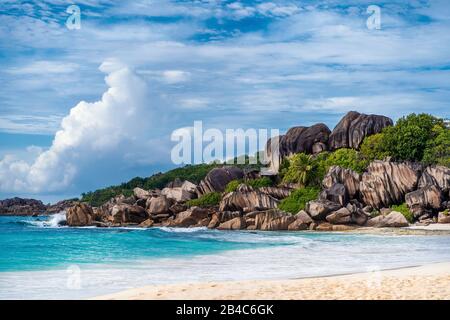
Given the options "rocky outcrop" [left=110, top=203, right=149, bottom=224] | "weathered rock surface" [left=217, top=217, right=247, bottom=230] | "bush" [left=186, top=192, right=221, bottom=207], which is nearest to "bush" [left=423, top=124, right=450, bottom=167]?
"weathered rock surface" [left=217, top=217, right=247, bottom=230]

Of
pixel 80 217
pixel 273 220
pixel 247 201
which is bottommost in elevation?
pixel 80 217

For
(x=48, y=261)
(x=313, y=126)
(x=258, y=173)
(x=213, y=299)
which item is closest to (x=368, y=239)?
(x=48, y=261)

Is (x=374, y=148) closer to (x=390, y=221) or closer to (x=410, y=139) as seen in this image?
(x=410, y=139)

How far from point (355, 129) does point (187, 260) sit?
31685mm

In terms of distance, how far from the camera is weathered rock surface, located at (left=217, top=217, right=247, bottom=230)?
→ 1451 inches

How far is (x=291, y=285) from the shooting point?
474 inches

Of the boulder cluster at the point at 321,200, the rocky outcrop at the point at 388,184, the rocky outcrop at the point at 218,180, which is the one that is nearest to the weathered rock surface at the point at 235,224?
the boulder cluster at the point at 321,200

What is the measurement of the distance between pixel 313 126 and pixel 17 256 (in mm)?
32485

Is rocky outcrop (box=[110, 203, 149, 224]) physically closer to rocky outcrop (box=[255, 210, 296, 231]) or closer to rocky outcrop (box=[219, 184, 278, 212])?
rocky outcrop (box=[219, 184, 278, 212])

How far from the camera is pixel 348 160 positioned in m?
44.6

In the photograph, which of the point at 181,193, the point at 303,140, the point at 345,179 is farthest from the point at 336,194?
the point at 181,193

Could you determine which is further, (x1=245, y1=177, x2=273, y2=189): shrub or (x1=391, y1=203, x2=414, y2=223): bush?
(x1=245, y1=177, x2=273, y2=189): shrub

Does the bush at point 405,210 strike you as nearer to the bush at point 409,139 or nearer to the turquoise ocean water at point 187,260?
the turquoise ocean water at point 187,260

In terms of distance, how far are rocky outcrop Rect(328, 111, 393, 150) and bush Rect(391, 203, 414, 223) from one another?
1286 centimetres
